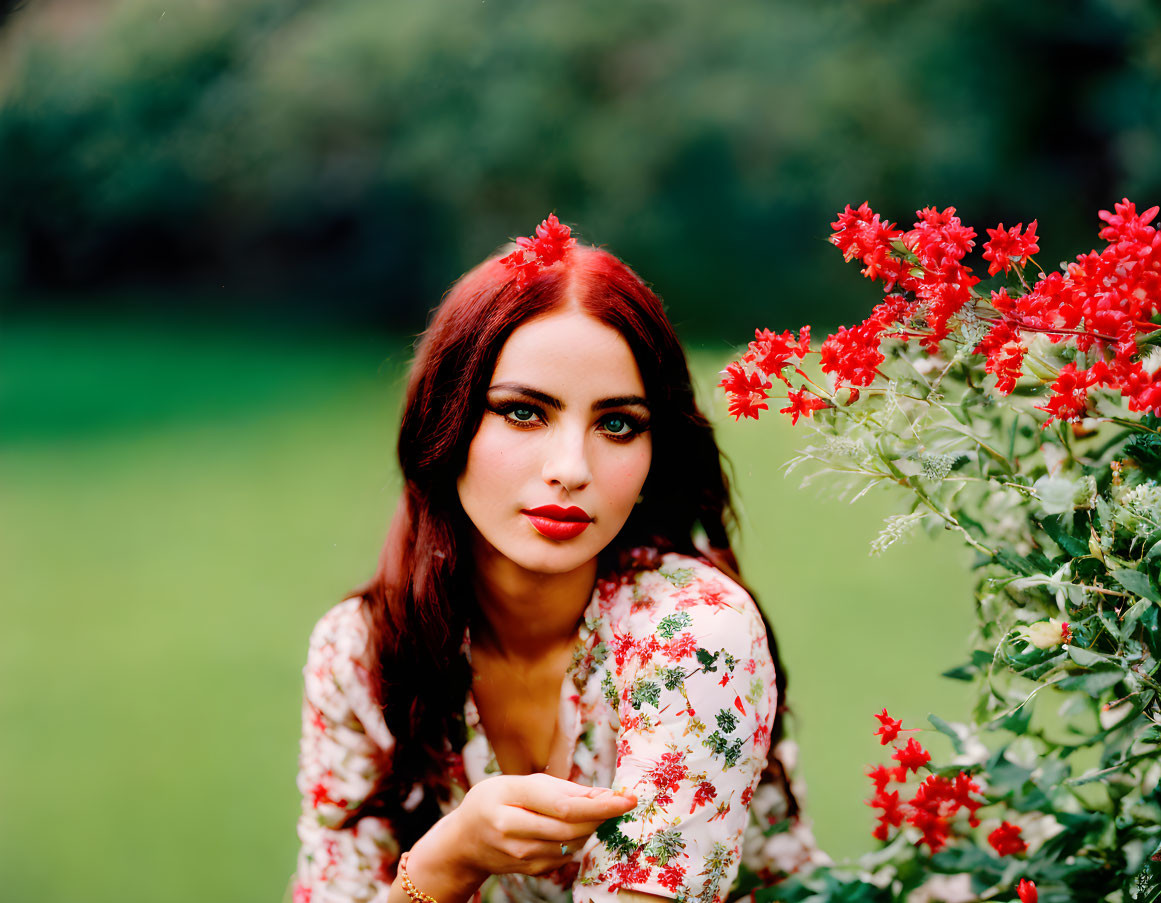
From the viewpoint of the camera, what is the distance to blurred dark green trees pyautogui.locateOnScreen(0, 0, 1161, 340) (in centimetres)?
566

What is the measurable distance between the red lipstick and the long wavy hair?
122 mm

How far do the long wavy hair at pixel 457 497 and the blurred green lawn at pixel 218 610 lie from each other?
135mm

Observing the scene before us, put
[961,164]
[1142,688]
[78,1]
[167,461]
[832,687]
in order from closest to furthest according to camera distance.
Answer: [1142,688] → [832,687] → [167,461] → [78,1] → [961,164]

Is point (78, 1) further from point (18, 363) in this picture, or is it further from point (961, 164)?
point (961, 164)

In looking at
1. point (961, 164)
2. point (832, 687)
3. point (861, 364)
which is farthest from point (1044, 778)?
point (961, 164)

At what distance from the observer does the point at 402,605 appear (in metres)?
1.31

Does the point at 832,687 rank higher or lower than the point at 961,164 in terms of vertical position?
lower

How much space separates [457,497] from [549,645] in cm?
22

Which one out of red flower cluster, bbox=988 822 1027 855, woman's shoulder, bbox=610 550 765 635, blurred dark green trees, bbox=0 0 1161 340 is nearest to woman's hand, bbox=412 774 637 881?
woman's shoulder, bbox=610 550 765 635

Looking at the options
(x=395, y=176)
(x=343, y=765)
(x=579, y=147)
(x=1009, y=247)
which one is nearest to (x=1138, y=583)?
(x=1009, y=247)

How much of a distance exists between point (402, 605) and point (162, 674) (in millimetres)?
1982

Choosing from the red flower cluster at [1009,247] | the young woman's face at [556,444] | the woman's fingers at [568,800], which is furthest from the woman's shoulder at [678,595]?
the red flower cluster at [1009,247]

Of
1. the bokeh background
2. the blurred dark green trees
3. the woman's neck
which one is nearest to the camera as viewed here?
the woman's neck

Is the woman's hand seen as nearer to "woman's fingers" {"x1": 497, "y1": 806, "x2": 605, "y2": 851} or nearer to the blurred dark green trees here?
"woman's fingers" {"x1": 497, "y1": 806, "x2": 605, "y2": 851}
